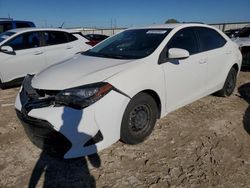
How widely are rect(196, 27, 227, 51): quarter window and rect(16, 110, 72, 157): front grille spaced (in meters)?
2.92

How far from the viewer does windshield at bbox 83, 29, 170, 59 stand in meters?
3.79

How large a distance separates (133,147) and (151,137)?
1.38 ft

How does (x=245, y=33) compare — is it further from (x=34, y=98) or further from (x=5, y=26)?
(x=5, y=26)

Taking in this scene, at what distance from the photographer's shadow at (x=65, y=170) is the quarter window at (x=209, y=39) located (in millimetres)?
2746

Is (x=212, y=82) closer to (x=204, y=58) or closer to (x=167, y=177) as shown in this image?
(x=204, y=58)

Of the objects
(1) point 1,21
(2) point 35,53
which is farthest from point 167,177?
(1) point 1,21

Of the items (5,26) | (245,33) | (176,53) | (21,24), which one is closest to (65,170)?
(176,53)

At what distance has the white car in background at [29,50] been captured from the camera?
6.30m

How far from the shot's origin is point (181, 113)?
4766 mm

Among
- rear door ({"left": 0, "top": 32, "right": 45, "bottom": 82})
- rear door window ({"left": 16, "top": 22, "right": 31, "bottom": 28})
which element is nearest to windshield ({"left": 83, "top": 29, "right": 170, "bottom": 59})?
rear door ({"left": 0, "top": 32, "right": 45, "bottom": 82})

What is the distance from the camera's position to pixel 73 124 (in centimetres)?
278

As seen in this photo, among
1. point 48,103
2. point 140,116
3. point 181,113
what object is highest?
point 48,103

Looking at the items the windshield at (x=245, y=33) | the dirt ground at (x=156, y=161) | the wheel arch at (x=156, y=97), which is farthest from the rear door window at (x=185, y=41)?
the windshield at (x=245, y=33)

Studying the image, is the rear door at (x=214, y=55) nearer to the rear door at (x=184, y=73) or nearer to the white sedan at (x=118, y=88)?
the white sedan at (x=118, y=88)
